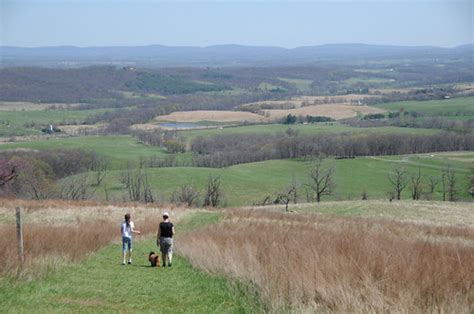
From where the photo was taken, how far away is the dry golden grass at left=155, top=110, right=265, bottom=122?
508 feet

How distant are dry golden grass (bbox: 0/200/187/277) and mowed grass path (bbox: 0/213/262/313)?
0.54 m

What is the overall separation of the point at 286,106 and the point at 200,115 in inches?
1176

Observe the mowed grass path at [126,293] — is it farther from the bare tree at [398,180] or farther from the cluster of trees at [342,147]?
the cluster of trees at [342,147]

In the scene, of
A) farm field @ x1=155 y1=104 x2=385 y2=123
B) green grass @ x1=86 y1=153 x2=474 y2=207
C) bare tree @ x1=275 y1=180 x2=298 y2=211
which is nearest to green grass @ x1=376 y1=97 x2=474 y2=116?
farm field @ x1=155 y1=104 x2=385 y2=123

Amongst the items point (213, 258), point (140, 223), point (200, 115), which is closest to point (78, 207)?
point (140, 223)

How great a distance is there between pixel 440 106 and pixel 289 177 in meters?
75.4

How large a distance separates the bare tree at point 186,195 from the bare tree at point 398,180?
22.9 meters

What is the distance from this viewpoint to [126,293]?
1175 centimetres

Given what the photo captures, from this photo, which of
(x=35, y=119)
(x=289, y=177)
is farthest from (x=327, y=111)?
(x=289, y=177)

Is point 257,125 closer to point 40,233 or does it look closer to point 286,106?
point 286,106

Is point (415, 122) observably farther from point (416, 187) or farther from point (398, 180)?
point (398, 180)

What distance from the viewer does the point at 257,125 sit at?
139 m

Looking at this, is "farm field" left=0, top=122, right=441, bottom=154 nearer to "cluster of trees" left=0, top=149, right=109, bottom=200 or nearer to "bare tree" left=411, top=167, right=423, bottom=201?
"cluster of trees" left=0, top=149, right=109, bottom=200

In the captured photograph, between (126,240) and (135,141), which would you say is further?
(135,141)
